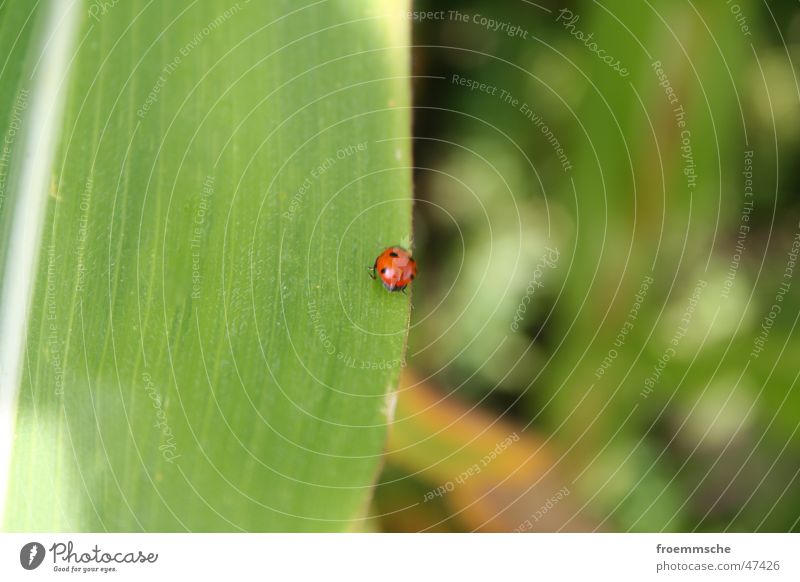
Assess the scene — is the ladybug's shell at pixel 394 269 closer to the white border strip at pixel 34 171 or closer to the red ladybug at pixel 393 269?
the red ladybug at pixel 393 269

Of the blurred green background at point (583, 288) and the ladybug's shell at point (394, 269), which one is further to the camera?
the blurred green background at point (583, 288)

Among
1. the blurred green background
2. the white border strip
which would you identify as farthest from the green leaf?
the blurred green background

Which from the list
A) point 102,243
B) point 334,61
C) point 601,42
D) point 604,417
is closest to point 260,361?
point 102,243

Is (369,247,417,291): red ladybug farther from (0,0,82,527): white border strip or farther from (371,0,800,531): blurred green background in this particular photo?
(0,0,82,527): white border strip

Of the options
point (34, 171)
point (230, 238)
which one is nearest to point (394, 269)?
point (230, 238)
